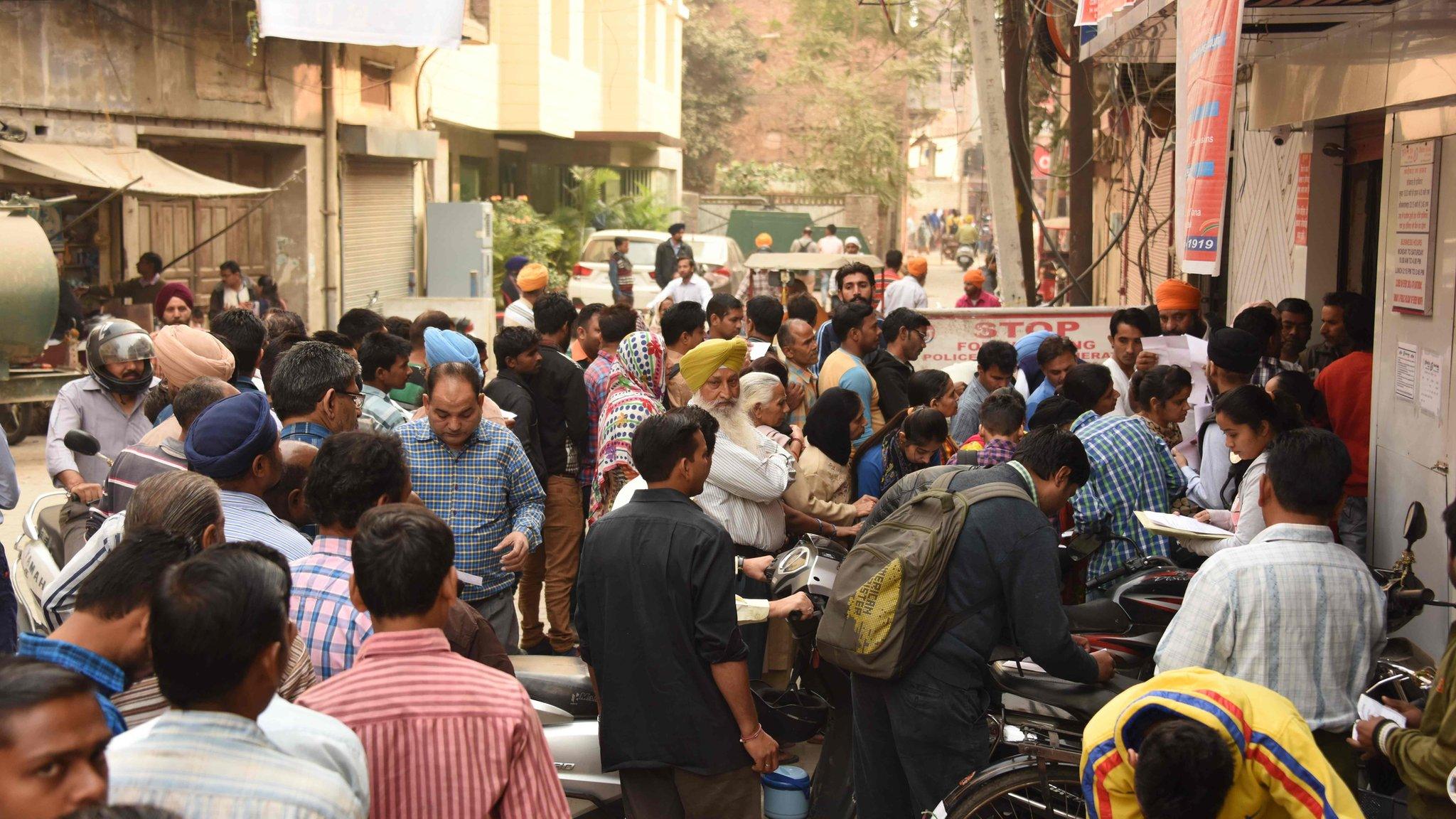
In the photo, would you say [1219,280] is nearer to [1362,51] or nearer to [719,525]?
[1362,51]

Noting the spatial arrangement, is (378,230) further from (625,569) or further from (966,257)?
(966,257)

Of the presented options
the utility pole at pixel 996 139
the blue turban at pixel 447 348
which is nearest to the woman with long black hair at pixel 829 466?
the blue turban at pixel 447 348

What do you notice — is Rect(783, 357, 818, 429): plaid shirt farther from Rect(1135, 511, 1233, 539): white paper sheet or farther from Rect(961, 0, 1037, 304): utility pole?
Rect(961, 0, 1037, 304): utility pole

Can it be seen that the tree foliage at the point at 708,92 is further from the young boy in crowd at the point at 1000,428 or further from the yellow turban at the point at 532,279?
the young boy in crowd at the point at 1000,428

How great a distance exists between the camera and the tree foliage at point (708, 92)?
50750mm

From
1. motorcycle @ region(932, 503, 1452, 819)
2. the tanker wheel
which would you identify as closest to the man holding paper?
motorcycle @ region(932, 503, 1452, 819)

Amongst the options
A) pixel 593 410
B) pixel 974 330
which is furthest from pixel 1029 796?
pixel 974 330

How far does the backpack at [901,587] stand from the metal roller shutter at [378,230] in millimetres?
15828

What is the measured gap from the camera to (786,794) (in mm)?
4578

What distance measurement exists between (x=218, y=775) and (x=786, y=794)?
114 inches

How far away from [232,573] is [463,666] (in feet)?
1.81

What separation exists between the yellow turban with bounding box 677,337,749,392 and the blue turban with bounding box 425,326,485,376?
1.88 meters

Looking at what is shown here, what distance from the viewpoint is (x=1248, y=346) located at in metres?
5.82

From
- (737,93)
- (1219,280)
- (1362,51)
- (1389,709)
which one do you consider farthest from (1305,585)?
(737,93)
